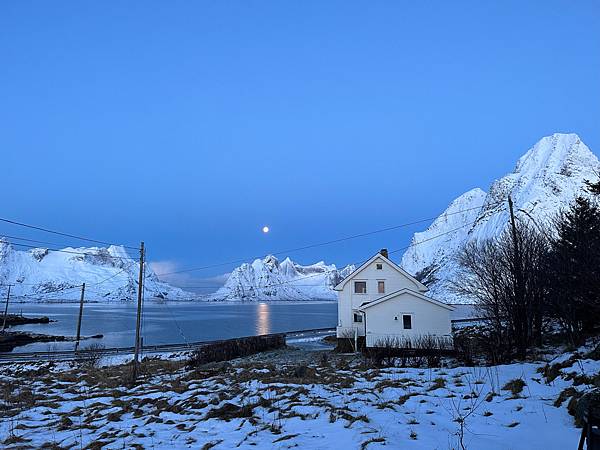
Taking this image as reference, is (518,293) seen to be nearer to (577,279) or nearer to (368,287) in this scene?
(577,279)

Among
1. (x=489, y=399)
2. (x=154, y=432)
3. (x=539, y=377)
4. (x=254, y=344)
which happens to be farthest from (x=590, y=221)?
(x=254, y=344)

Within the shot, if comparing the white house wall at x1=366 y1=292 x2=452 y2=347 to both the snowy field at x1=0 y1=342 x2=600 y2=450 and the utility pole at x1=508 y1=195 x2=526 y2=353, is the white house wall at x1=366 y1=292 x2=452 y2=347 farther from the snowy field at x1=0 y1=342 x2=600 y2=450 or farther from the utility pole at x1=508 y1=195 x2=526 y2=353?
the snowy field at x1=0 y1=342 x2=600 y2=450

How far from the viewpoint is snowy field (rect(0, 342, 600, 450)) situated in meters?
6.73

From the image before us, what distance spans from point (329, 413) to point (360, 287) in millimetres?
28367

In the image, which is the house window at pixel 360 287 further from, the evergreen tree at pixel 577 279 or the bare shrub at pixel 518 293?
the evergreen tree at pixel 577 279

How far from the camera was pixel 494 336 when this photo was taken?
62.3 ft

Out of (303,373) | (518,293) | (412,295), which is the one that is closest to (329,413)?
(303,373)

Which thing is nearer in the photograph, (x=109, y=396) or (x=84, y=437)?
(x=84, y=437)

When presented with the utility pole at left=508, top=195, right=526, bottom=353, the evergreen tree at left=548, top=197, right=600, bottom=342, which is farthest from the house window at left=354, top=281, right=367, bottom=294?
the utility pole at left=508, top=195, right=526, bottom=353

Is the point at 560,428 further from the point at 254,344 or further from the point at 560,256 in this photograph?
the point at 254,344

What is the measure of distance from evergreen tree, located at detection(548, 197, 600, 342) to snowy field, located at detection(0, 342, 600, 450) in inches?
117

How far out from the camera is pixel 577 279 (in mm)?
15133

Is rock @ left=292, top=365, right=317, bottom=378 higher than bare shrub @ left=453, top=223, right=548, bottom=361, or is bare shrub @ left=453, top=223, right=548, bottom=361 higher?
bare shrub @ left=453, top=223, right=548, bottom=361

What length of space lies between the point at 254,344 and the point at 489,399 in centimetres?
2786
